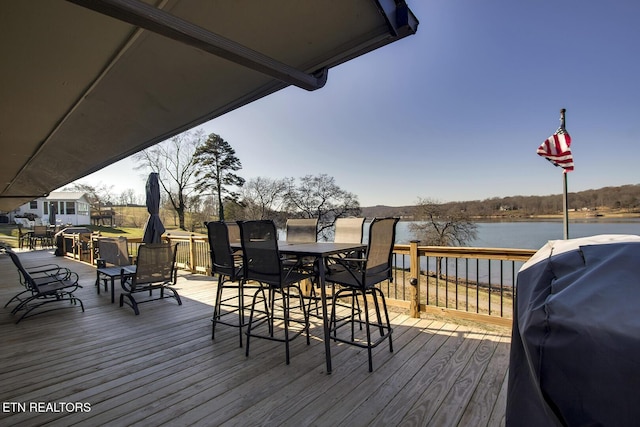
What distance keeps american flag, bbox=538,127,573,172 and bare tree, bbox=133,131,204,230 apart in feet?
68.0

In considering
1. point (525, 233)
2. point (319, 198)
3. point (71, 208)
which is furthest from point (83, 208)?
point (525, 233)

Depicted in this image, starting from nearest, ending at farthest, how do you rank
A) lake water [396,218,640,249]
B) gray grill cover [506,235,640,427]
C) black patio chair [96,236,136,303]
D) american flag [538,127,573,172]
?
1. gray grill cover [506,235,640,427]
2. black patio chair [96,236,136,303]
3. american flag [538,127,573,172]
4. lake water [396,218,640,249]

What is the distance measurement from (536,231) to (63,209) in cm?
3618

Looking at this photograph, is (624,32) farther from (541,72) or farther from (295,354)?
(295,354)

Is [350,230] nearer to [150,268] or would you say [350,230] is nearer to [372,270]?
[372,270]

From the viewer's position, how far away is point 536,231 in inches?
512

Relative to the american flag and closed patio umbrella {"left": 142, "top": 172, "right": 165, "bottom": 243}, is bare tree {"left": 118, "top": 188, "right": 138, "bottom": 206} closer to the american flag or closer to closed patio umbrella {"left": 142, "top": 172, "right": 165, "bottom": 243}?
closed patio umbrella {"left": 142, "top": 172, "right": 165, "bottom": 243}

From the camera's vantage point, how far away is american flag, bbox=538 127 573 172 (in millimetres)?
6665

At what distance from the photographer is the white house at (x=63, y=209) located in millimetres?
26625

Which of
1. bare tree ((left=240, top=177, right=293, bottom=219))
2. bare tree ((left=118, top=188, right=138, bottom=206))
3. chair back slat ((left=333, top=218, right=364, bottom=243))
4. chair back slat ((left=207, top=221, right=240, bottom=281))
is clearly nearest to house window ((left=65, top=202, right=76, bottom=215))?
bare tree ((left=118, top=188, right=138, bottom=206))

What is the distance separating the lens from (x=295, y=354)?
292 cm

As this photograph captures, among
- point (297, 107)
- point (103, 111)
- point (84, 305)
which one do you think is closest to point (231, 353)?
point (103, 111)

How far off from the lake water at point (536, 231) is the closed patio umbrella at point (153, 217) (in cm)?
478

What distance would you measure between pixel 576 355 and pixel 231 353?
9.49 ft
